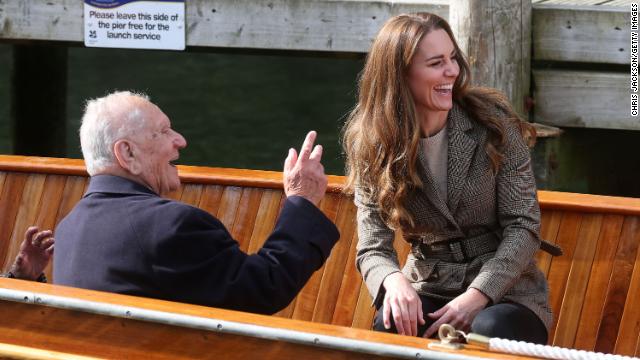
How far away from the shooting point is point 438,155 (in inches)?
134

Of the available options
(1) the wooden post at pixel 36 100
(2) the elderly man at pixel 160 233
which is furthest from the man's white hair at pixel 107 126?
(1) the wooden post at pixel 36 100

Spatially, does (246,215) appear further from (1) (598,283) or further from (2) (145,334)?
(2) (145,334)

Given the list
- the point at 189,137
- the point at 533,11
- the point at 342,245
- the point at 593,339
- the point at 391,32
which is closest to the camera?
the point at 391,32

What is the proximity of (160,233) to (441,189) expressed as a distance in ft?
2.75

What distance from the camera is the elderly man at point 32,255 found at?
11.4ft

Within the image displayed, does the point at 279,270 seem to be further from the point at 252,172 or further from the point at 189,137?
the point at 189,137

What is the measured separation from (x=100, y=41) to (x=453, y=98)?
8.92ft

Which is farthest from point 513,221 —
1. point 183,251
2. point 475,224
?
point 183,251

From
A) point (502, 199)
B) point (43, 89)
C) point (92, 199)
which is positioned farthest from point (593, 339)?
point (43, 89)

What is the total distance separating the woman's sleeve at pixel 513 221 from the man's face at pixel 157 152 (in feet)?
2.69

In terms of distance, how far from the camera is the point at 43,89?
7219 millimetres

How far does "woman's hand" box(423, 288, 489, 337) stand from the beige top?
0.92ft

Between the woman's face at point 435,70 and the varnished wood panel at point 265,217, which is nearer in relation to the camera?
the woman's face at point 435,70

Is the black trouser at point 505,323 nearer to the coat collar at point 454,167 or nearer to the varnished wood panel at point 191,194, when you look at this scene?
the coat collar at point 454,167
